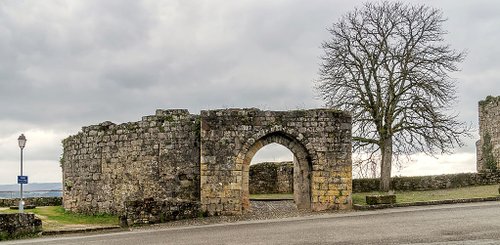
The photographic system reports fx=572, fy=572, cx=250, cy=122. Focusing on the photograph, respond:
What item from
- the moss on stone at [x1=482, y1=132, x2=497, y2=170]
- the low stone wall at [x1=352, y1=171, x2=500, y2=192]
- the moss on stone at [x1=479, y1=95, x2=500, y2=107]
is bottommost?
the low stone wall at [x1=352, y1=171, x2=500, y2=192]

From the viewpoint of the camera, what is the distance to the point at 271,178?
3425 centimetres

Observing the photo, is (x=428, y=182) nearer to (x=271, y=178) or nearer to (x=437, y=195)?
(x=437, y=195)

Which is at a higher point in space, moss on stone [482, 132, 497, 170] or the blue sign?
moss on stone [482, 132, 497, 170]

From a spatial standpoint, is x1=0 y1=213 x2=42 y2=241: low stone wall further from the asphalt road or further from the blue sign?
the blue sign

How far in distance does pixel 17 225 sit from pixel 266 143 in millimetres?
9260

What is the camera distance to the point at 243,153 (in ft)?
70.8

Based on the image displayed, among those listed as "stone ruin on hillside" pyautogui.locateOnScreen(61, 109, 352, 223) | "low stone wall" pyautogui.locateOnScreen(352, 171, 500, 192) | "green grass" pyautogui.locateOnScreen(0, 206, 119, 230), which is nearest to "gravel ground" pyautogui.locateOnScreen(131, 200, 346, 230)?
"stone ruin on hillside" pyautogui.locateOnScreen(61, 109, 352, 223)

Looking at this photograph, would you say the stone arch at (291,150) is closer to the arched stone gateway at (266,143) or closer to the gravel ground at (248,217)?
the arched stone gateway at (266,143)

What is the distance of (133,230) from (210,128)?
16.4 ft

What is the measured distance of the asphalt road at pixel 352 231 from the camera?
13086 mm

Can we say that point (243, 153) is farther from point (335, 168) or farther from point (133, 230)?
point (133, 230)

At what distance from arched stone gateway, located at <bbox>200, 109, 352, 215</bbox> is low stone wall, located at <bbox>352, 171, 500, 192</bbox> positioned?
28.4 ft

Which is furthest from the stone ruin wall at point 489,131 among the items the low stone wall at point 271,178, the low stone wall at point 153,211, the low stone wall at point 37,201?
the low stone wall at point 37,201

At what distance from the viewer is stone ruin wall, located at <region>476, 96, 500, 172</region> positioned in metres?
33.2
